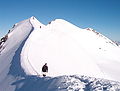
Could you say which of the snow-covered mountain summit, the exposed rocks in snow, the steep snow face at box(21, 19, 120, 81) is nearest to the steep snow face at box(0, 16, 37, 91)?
the snow-covered mountain summit

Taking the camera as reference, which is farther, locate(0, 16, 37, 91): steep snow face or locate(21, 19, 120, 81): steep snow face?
locate(21, 19, 120, 81): steep snow face

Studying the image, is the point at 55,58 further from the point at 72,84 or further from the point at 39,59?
the point at 72,84

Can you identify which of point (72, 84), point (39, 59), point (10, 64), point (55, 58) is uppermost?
point (55, 58)

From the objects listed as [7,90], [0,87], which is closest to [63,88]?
[7,90]

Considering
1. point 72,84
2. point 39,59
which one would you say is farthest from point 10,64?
point 72,84

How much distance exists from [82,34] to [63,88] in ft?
340

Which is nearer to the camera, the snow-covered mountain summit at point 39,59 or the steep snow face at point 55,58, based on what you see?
the snow-covered mountain summit at point 39,59

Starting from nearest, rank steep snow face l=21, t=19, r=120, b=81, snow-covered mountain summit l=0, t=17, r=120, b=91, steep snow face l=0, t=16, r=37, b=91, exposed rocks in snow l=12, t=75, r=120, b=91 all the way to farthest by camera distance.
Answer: exposed rocks in snow l=12, t=75, r=120, b=91 → steep snow face l=0, t=16, r=37, b=91 → snow-covered mountain summit l=0, t=17, r=120, b=91 → steep snow face l=21, t=19, r=120, b=81

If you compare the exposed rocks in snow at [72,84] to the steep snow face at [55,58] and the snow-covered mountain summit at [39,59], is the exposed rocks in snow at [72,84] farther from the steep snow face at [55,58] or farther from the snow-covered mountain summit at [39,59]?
the steep snow face at [55,58]

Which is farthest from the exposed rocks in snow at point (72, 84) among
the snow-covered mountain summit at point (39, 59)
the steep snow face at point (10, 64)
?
the steep snow face at point (10, 64)

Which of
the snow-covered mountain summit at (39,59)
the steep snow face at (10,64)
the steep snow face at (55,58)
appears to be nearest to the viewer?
the steep snow face at (10,64)

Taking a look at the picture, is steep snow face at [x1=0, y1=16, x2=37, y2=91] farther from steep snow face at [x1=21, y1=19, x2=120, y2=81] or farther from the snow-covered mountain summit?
steep snow face at [x1=21, y1=19, x2=120, y2=81]

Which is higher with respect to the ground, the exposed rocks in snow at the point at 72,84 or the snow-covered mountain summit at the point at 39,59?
the snow-covered mountain summit at the point at 39,59

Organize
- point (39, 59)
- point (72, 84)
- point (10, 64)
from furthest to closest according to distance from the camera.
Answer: point (39, 59) < point (10, 64) < point (72, 84)
